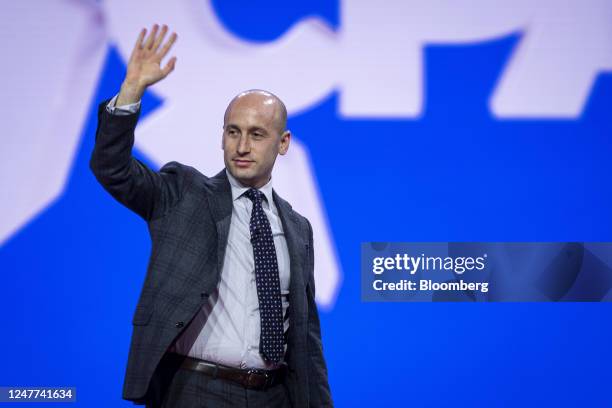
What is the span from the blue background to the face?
117 cm

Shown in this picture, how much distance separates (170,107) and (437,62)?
1.19 m

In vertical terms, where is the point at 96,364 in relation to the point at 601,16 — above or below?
below

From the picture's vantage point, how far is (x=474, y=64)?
3328mm

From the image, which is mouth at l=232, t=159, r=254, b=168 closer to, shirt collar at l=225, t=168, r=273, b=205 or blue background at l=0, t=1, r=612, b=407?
shirt collar at l=225, t=168, r=273, b=205

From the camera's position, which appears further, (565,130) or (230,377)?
(565,130)

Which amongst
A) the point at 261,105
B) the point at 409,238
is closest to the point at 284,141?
the point at 261,105

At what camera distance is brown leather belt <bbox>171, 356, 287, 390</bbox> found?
1.90 meters

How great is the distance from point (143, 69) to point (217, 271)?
1.70 feet

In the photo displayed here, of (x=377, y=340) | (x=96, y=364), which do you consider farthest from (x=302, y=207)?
(x=96, y=364)

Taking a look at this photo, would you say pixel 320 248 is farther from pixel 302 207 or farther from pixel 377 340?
pixel 377 340

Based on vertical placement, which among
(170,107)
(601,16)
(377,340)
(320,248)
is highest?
(601,16)

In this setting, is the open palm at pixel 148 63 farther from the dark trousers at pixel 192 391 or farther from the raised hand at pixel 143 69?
the dark trousers at pixel 192 391

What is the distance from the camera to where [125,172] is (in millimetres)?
1723

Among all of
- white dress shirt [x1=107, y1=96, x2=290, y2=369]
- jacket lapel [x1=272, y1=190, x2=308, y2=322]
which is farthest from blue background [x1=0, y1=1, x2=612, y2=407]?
white dress shirt [x1=107, y1=96, x2=290, y2=369]
